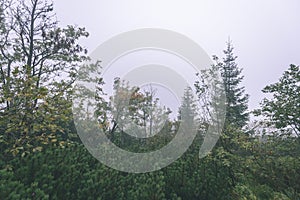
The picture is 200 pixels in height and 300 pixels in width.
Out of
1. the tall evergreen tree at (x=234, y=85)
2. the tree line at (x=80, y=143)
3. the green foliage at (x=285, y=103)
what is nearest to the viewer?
the tree line at (x=80, y=143)

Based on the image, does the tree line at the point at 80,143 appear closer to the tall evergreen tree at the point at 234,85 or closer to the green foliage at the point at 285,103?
the green foliage at the point at 285,103

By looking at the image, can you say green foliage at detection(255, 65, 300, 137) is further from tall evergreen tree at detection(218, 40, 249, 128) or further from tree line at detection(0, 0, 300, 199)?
tall evergreen tree at detection(218, 40, 249, 128)

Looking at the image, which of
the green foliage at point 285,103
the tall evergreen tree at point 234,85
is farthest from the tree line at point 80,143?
the tall evergreen tree at point 234,85

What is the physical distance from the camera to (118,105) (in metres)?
11.8

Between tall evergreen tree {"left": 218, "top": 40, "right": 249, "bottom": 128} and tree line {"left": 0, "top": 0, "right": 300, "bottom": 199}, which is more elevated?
tall evergreen tree {"left": 218, "top": 40, "right": 249, "bottom": 128}

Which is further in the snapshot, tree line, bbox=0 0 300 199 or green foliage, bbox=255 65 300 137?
green foliage, bbox=255 65 300 137

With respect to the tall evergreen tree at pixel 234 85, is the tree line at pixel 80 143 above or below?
below

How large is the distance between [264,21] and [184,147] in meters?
10.1

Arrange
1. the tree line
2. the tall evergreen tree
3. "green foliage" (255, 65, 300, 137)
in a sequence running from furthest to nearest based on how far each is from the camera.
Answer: the tall evergreen tree
"green foliage" (255, 65, 300, 137)
the tree line

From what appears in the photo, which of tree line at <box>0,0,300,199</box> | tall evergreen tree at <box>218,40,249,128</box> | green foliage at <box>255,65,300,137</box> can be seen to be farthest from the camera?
tall evergreen tree at <box>218,40,249,128</box>

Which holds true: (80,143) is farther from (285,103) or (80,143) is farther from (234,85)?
(234,85)

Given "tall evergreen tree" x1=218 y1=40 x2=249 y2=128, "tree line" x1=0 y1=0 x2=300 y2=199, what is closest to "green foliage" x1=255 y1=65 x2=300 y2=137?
"tree line" x1=0 y1=0 x2=300 y2=199

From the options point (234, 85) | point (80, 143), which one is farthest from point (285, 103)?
point (234, 85)

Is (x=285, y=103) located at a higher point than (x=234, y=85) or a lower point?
lower
